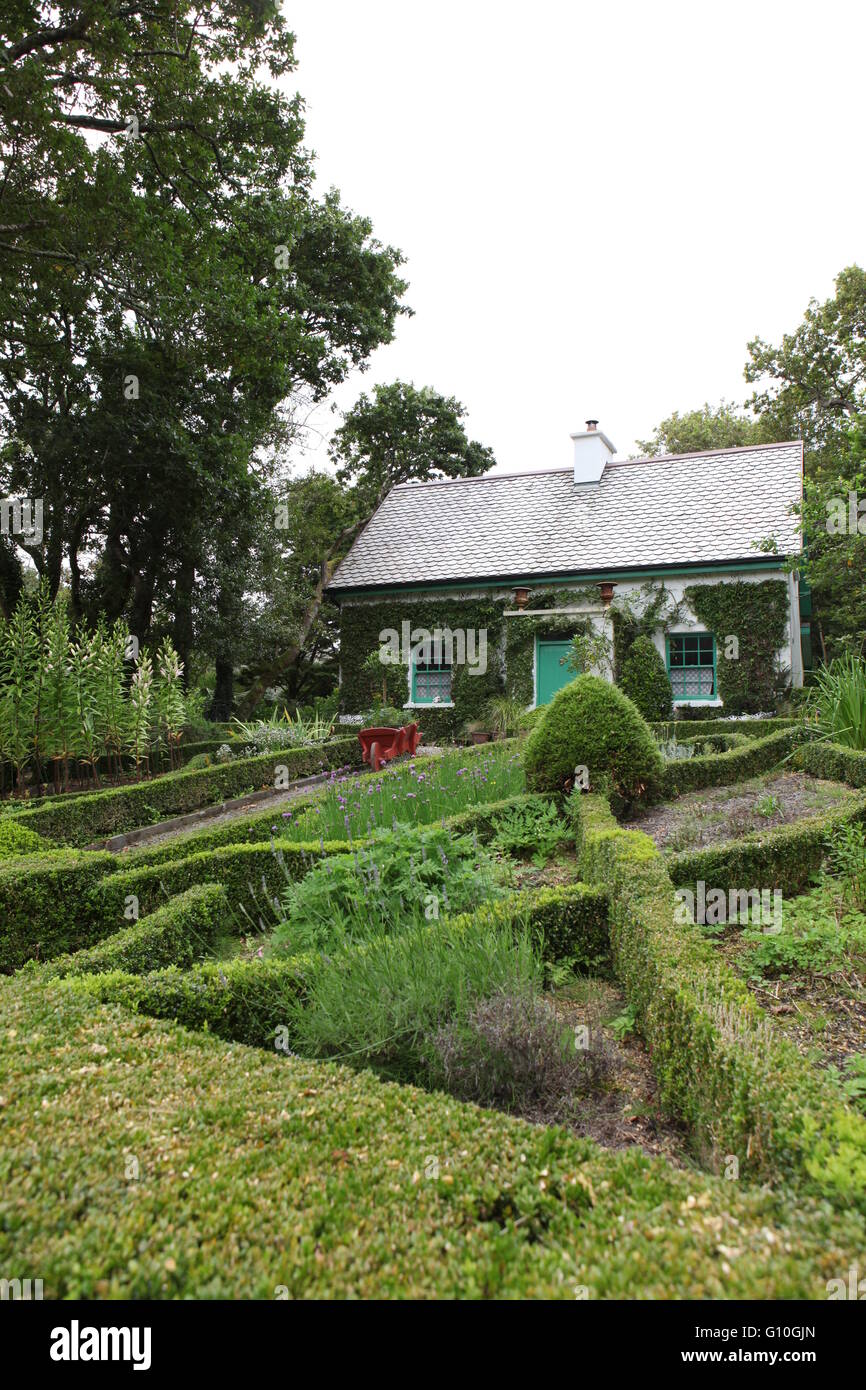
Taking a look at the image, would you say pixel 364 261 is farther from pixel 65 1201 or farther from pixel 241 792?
pixel 65 1201

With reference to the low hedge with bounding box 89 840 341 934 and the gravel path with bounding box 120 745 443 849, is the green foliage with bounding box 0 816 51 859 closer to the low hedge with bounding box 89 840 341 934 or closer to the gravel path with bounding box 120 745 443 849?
the gravel path with bounding box 120 745 443 849

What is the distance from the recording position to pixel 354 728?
16.0 meters

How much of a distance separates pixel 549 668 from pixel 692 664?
296 centimetres

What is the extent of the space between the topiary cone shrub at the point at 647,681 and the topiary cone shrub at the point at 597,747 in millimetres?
A: 8443

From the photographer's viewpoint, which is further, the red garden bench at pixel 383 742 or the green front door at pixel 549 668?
the green front door at pixel 549 668

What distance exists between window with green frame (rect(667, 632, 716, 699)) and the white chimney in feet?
17.4

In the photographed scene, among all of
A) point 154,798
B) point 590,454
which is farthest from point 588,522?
point 154,798

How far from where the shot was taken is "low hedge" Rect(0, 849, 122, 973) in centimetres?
504

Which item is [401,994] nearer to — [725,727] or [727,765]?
[727,765]

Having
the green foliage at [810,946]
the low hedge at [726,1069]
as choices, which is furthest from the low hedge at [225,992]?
the green foliage at [810,946]

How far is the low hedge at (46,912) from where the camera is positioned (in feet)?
16.5

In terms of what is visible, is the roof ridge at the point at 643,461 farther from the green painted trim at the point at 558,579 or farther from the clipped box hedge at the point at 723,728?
the clipped box hedge at the point at 723,728

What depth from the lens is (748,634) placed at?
49.5ft

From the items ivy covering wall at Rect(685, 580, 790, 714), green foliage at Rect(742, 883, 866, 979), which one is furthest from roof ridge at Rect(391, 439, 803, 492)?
green foliage at Rect(742, 883, 866, 979)
